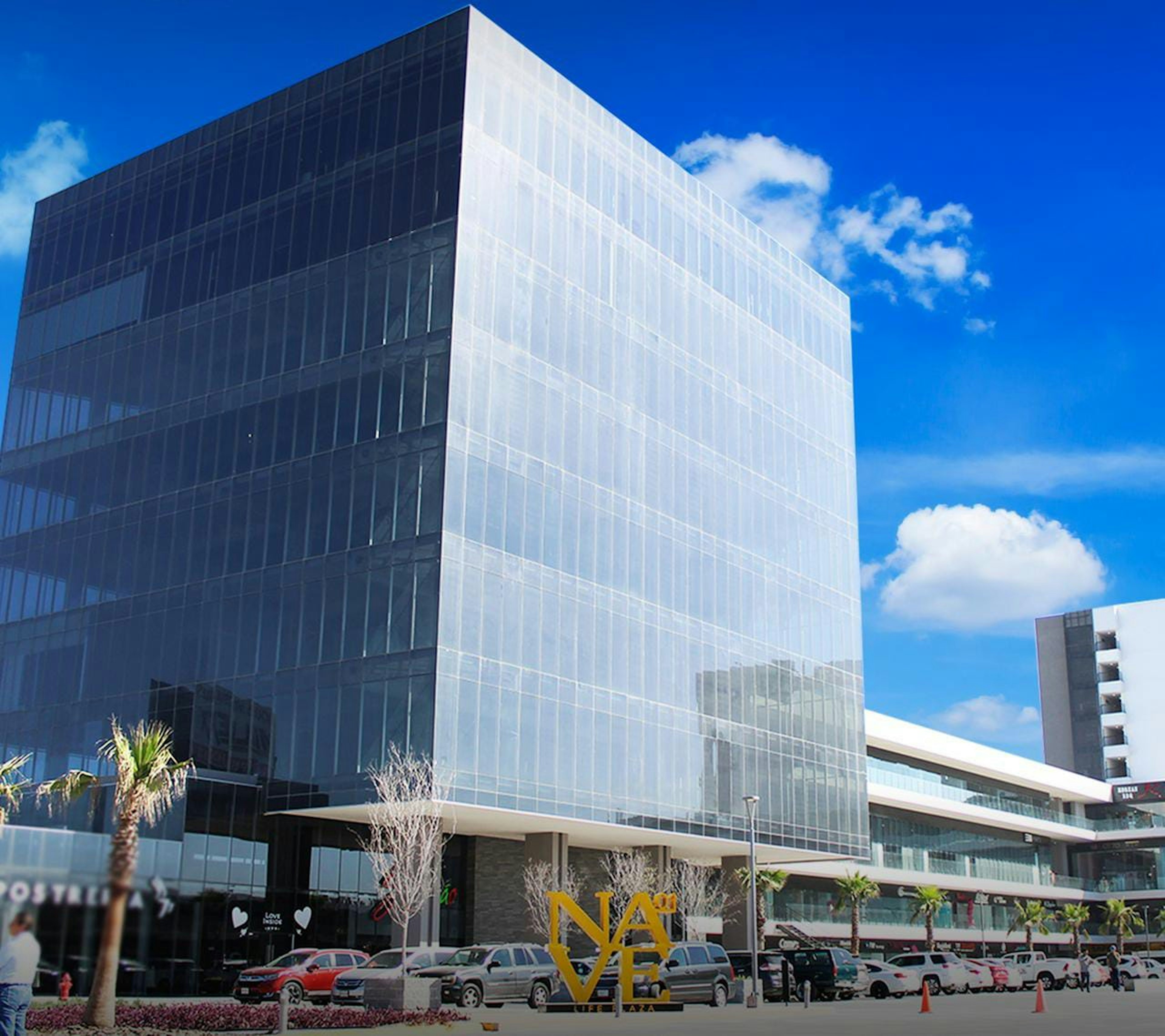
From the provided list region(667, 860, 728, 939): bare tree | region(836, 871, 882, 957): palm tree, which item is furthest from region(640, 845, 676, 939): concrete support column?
region(836, 871, 882, 957): palm tree

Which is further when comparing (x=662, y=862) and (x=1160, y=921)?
(x=1160, y=921)

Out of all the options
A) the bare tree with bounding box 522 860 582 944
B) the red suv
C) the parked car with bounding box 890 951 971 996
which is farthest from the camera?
the parked car with bounding box 890 951 971 996

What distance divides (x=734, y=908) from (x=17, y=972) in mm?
60878

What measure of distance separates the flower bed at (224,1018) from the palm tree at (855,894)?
48355 mm

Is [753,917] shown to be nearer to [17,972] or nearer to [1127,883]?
[17,972]

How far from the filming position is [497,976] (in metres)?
40.2

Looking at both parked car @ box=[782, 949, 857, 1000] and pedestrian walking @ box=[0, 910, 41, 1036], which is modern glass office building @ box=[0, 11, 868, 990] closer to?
parked car @ box=[782, 949, 857, 1000]

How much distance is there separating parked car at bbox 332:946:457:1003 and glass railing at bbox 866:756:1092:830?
127ft

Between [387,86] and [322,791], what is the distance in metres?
28.9

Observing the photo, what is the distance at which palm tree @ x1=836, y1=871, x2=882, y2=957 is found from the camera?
76875mm

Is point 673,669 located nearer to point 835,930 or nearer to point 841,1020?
point 841,1020

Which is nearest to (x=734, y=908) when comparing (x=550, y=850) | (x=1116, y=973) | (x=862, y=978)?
(x=862, y=978)

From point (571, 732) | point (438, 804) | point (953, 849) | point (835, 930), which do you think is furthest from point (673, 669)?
point (953, 849)

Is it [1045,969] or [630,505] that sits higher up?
[630,505]
